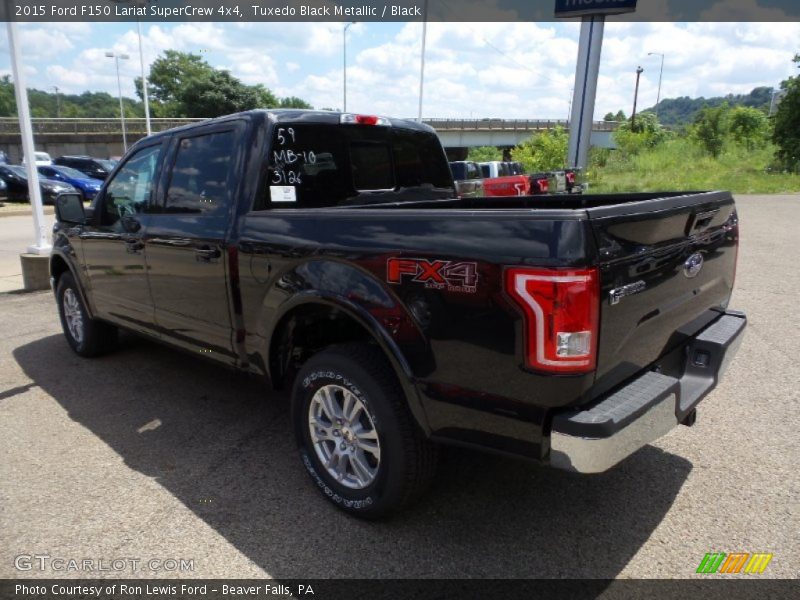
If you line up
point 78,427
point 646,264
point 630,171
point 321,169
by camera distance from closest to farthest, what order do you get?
point 646,264
point 321,169
point 78,427
point 630,171

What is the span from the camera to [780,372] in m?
4.54

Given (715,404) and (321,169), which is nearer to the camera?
(321,169)

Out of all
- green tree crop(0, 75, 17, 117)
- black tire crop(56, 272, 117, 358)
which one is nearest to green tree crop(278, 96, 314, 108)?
green tree crop(0, 75, 17, 117)

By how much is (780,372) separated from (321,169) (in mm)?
3881

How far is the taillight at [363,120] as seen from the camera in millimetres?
3564

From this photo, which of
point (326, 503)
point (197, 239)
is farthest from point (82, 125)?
point (326, 503)

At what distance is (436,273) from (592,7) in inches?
431

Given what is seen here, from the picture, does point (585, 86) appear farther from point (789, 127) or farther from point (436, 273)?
point (789, 127)

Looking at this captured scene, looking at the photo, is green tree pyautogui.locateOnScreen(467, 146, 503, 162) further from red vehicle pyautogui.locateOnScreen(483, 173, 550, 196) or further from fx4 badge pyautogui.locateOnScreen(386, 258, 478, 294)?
fx4 badge pyautogui.locateOnScreen(386, 258, 478, 294)

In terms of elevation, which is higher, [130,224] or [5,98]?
[5,98]

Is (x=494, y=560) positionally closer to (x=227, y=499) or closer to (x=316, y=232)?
(x=227, y=499)

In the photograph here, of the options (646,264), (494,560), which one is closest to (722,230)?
(646,264)

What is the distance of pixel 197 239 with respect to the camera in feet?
11.2

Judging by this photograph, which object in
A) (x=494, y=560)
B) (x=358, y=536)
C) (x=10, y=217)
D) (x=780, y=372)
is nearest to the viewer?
(x=494, y=560)
